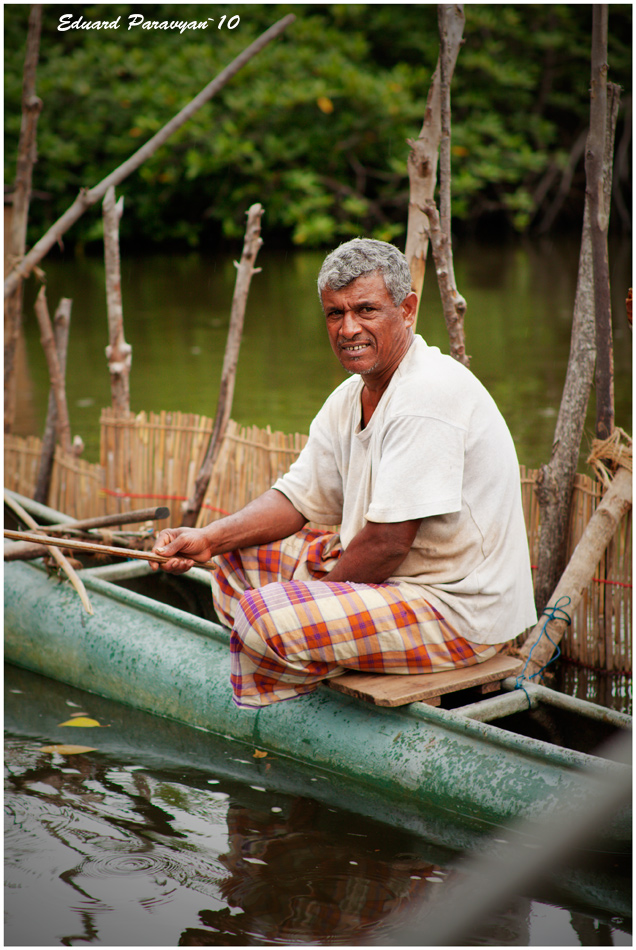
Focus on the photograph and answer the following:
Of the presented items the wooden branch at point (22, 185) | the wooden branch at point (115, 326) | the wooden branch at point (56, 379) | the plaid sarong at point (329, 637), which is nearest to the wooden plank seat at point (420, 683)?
the plaid sarong at point (329, 637)

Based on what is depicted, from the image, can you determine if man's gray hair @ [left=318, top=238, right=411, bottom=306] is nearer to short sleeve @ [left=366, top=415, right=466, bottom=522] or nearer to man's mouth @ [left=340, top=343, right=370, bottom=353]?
man's mouth @ [left=340, top=343, right=370, bottom=353]

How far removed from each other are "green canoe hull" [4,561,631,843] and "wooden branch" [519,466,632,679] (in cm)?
84

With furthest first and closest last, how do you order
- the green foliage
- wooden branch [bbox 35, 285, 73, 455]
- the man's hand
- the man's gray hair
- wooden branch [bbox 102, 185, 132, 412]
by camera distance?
the green foliage
wooden branch [bbox 35, 285, 73, 455]
wooden branch [bbox 102, 185, 132, 412]
the man's hand
the man's gray hair

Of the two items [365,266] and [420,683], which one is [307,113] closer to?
[365,266]

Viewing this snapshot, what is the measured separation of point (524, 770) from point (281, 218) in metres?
14.6

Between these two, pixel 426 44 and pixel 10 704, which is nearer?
pixel 10 704

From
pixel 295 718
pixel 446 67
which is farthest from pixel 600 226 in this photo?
pixel 295 718

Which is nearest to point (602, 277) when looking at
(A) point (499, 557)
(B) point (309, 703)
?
(A) point (499, 557)

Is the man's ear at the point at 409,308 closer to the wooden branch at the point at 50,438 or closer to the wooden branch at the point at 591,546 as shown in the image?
the wooden branch at the point at 591,546

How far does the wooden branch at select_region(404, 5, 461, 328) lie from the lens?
11.7ft

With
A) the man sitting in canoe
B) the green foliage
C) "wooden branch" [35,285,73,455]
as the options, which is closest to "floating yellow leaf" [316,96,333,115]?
the green foliage

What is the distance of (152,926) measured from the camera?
2.28m

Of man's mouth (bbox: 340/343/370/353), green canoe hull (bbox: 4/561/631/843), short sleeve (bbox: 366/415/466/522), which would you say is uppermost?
man's mouth (bbox: 340/343/370/353)

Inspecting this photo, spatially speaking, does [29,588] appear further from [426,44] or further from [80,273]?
[426,44]
